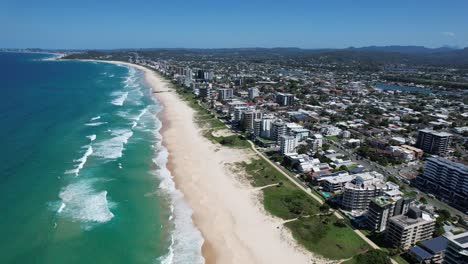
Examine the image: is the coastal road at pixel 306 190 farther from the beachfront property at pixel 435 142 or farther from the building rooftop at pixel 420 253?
the beachfront property at pixel 435 142

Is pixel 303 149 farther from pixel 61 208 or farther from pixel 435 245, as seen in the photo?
pixel 61 208

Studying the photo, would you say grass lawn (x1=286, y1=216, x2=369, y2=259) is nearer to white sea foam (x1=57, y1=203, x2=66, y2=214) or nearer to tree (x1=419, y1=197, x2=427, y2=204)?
tree (x1=419, y1=197, x2=427, y2=204)

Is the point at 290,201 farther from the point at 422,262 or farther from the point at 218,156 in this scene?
the point at 218,156

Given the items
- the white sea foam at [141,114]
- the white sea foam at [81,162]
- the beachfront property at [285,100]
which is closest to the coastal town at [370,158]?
the beachfront property at [285,100]

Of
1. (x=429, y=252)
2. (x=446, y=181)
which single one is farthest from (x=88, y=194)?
(x=446, y=181)

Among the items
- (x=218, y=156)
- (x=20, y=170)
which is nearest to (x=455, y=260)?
(x=218, y=156)

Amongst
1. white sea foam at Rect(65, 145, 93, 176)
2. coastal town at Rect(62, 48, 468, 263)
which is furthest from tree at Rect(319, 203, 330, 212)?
white sea foam at Rect(65, 145, 93, 176)
